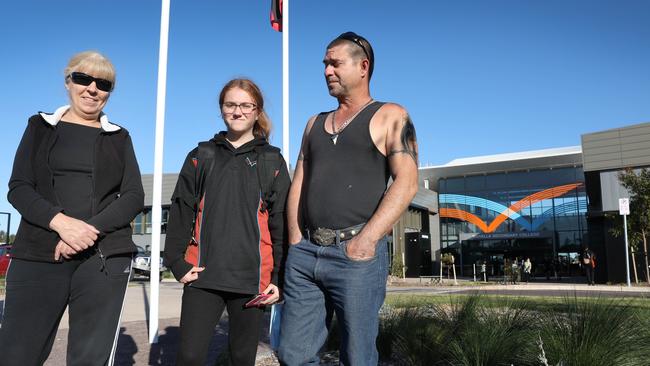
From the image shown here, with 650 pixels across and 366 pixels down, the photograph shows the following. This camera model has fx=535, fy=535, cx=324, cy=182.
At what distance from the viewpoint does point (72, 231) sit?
2385 mm

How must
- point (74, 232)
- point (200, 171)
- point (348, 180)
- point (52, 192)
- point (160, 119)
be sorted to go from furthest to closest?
point (160, 119) < point (200, 171) < point (348, 180) < point (52, 192) < point (74, 232)

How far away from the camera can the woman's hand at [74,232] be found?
2.38 m

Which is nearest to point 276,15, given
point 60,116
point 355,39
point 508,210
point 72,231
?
point 355,39

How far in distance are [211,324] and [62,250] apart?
2.62 feet

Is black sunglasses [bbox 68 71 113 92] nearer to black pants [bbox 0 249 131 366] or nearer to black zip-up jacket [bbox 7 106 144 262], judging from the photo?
black zip-up jacket [bbox 7 106 144 262]

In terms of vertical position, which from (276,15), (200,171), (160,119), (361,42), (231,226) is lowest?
(231,226)

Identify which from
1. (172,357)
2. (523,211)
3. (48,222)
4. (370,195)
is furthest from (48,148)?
(523,211)

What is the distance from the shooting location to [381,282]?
8.48 feet

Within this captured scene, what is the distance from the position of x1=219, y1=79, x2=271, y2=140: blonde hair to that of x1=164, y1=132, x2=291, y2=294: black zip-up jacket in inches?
7.6

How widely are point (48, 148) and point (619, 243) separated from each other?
26.0 m

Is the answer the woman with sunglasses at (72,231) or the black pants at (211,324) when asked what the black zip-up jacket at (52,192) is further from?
the black pants at (211,324)

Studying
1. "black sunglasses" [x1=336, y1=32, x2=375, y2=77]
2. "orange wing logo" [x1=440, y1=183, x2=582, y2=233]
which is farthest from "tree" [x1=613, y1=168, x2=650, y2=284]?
"black sunglasses" [x1=336, y1=32, x2=375, y2=77]

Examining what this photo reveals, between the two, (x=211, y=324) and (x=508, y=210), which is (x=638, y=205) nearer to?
(x=508, y=210)

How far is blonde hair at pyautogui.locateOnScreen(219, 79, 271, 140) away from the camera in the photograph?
302cm
